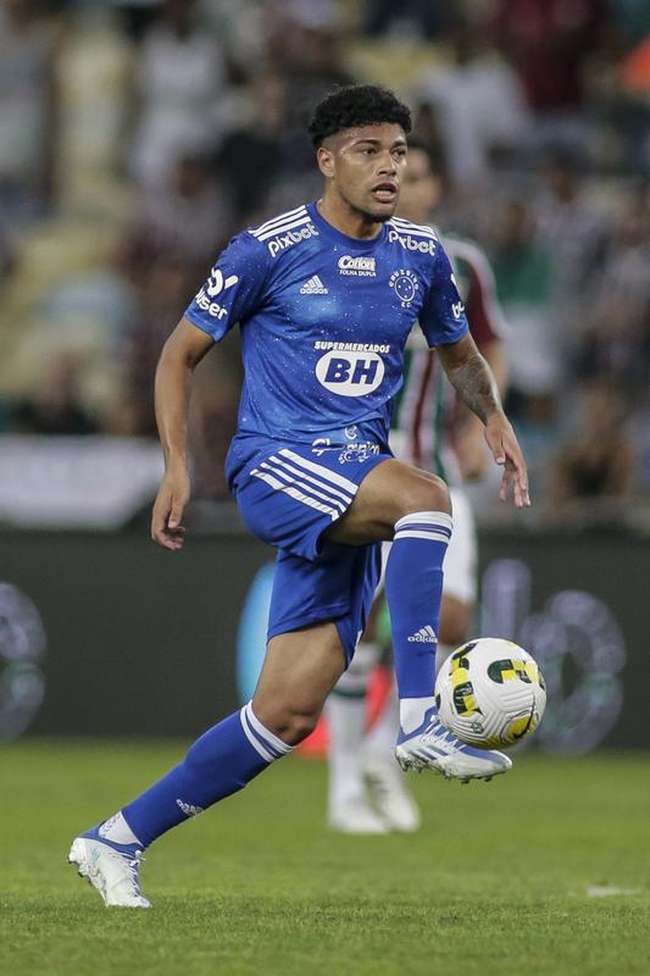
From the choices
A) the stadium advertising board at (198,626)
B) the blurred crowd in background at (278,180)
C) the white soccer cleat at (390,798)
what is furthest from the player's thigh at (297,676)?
the blurred crowd in background at (278,180)

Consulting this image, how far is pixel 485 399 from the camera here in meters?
6.36

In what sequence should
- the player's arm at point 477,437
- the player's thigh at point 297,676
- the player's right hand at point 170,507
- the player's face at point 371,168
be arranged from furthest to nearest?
1. the player's arm at point 477,437
2. the player's face at point 371,168
3. the player's thigh at point 297,676
4. the player's right hand at point 170,507

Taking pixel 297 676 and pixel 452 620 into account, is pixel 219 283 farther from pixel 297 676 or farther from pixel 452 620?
pixel 452 620

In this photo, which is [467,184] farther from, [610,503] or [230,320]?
[230,320]

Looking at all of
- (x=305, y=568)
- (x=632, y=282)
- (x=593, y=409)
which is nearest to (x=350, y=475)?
(x=305, y=568)

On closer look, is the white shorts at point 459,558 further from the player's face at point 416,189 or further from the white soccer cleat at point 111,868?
the white soccer cleat at point 111,868

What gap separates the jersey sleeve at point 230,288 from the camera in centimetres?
600

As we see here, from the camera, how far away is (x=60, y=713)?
13.1 meters

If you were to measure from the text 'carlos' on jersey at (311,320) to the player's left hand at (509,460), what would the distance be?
0.31 meters

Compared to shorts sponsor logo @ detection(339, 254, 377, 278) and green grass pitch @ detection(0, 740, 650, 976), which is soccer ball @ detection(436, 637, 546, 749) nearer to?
green grass pitch @ detection(0, 740, 650, 976)

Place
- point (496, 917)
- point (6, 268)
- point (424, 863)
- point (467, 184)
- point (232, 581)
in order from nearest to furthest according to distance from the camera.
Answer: point (496, 917)
point (424, 863)
point (232, 581)
point (467, 184)
point (6, 268)

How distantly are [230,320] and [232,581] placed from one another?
707 centimetres

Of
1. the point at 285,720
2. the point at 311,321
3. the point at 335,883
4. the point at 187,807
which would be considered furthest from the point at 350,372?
the point at 335,883

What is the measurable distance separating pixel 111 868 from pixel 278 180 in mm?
10241
